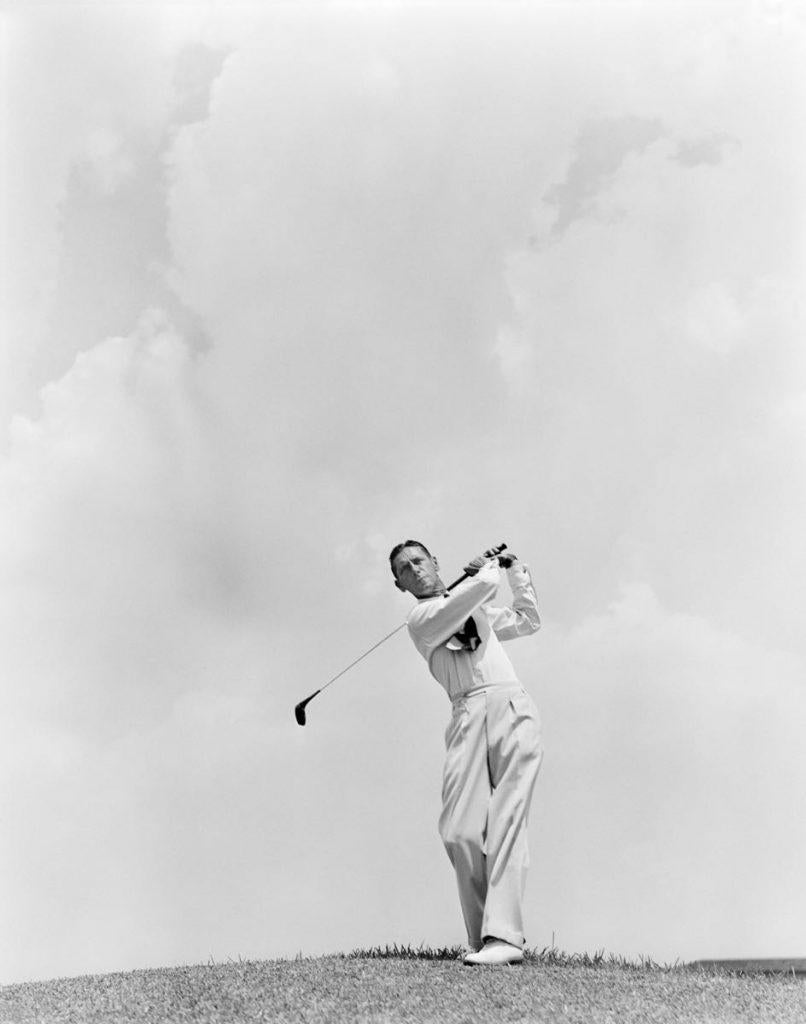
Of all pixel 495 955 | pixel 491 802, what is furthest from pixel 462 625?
pixel 495 955

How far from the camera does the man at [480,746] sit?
8.03m

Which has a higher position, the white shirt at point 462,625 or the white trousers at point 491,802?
the white shirt at point 462,625

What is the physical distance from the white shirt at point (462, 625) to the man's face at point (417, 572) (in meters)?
0.08

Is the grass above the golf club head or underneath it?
underneath

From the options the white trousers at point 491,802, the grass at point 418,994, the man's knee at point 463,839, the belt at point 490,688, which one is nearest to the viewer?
the grass at point 418,994

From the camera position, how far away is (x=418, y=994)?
23.8 ft

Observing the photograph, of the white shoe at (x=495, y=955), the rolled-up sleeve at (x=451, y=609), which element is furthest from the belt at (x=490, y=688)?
the white shoe at (x=495, y=955)

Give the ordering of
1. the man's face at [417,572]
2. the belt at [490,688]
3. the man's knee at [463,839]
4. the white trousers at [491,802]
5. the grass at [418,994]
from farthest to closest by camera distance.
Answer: the man's face at [417,572] → the belt at [490,688] → the man's knee at [463,839] → the white trousers at [491,802] → the grass at [418,994]

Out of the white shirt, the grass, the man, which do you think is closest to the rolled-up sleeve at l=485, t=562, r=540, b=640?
the white shirt

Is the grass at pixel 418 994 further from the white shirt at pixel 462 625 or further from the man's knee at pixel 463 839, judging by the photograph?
the white shirt at pixel 462 625

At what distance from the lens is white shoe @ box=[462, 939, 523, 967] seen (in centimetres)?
784

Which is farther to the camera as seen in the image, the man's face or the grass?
the man's face

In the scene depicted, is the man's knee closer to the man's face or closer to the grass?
the grass

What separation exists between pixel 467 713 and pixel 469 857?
3.05 ft
